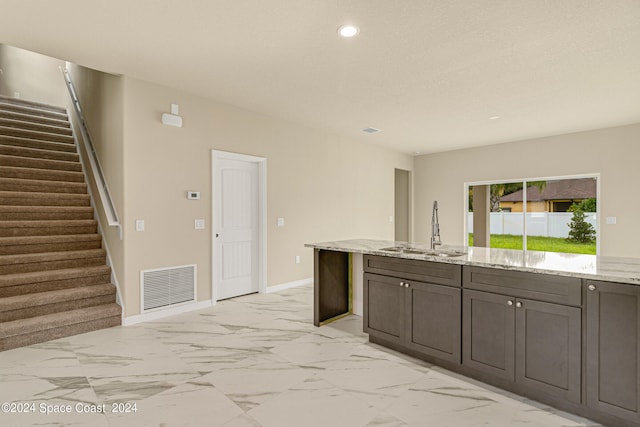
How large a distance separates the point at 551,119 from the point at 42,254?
7.14 m

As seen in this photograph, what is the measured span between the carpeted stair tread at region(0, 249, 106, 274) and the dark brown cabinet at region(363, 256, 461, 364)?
333cm

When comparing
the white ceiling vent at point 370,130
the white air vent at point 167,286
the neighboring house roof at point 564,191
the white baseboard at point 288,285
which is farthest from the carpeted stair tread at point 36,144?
the neighboring house roof at point 564,191

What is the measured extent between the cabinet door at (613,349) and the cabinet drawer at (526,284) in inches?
3.4

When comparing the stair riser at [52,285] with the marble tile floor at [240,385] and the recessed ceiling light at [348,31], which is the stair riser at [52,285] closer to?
the marble tile floor at [240,385]

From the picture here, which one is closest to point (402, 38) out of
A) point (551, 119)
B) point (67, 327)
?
point (551, 119)

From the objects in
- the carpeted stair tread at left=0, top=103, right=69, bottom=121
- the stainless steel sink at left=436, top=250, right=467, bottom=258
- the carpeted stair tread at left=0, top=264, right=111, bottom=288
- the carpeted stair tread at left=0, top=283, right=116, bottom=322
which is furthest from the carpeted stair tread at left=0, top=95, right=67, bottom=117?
the stainless steel sink at left=436, top=250, right=467, bottom=258

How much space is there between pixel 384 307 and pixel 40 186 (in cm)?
472

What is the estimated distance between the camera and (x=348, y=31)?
2768mm

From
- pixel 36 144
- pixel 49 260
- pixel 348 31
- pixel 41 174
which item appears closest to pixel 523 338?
pixel 348 31

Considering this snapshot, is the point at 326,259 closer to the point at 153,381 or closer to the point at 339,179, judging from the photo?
the point at 153,381

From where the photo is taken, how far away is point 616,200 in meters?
5.84

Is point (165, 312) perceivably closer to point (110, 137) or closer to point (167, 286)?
point (167, 286)

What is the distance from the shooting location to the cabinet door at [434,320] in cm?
260

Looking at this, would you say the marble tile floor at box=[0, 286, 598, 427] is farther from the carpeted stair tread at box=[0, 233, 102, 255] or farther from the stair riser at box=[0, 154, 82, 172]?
the stair riser at box=[0, 154, 82, 172]
